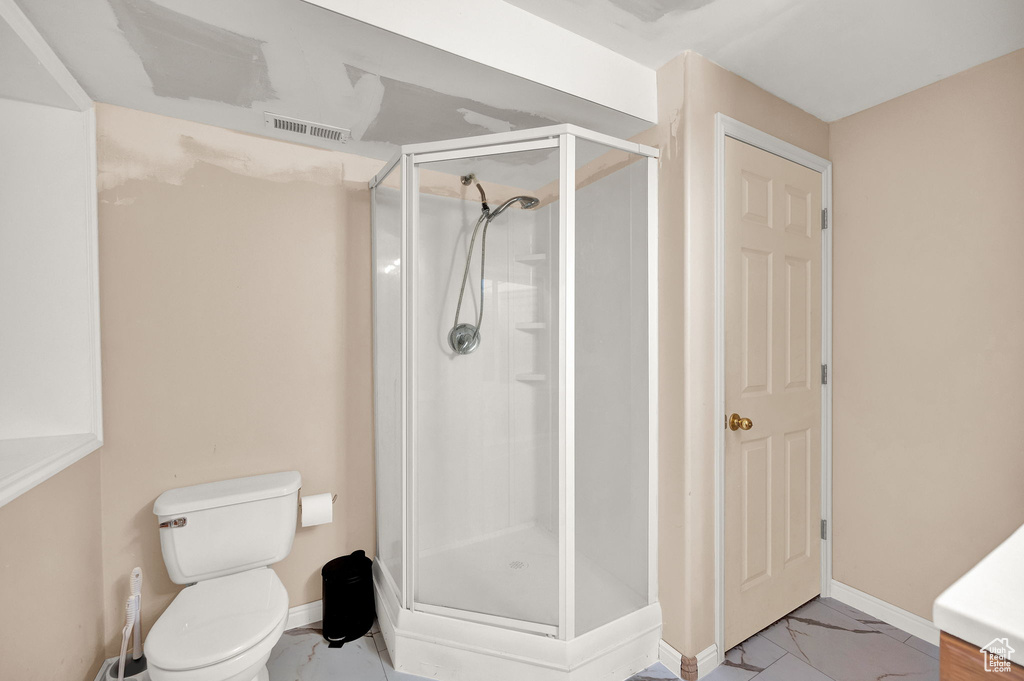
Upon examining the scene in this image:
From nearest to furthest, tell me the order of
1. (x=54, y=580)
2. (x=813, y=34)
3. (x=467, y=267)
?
(x=54, y=580) < (x=813, y=34) < (x=467, y=267)

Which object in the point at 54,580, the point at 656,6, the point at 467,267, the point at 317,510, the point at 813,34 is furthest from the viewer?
the point at 317,510

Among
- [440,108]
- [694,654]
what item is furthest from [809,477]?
[440,108]

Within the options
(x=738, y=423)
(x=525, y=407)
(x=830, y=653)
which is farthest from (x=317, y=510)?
(x=830, y=653)

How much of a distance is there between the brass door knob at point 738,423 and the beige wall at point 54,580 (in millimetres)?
2249

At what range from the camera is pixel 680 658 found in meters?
1.72

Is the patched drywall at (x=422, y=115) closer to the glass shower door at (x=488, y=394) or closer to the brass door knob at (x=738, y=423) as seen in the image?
the glass shower door at (x=488, y=394)

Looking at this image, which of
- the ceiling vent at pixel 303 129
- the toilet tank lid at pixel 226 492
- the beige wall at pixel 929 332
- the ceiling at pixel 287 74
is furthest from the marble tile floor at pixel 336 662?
the ceiling vent at pixel 303 129

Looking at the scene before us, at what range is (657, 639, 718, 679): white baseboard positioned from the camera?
5.65 feet

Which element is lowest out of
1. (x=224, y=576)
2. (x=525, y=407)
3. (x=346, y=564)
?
(x=346, y=564)

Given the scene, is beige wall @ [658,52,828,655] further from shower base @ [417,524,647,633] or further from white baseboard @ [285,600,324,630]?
white baseboard @ [285,600,324,630]

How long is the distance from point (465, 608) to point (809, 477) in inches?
65.7

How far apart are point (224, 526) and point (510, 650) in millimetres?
1142

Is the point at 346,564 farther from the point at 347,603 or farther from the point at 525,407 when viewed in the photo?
the point at 525,407

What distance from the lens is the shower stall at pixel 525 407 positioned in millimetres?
1618
